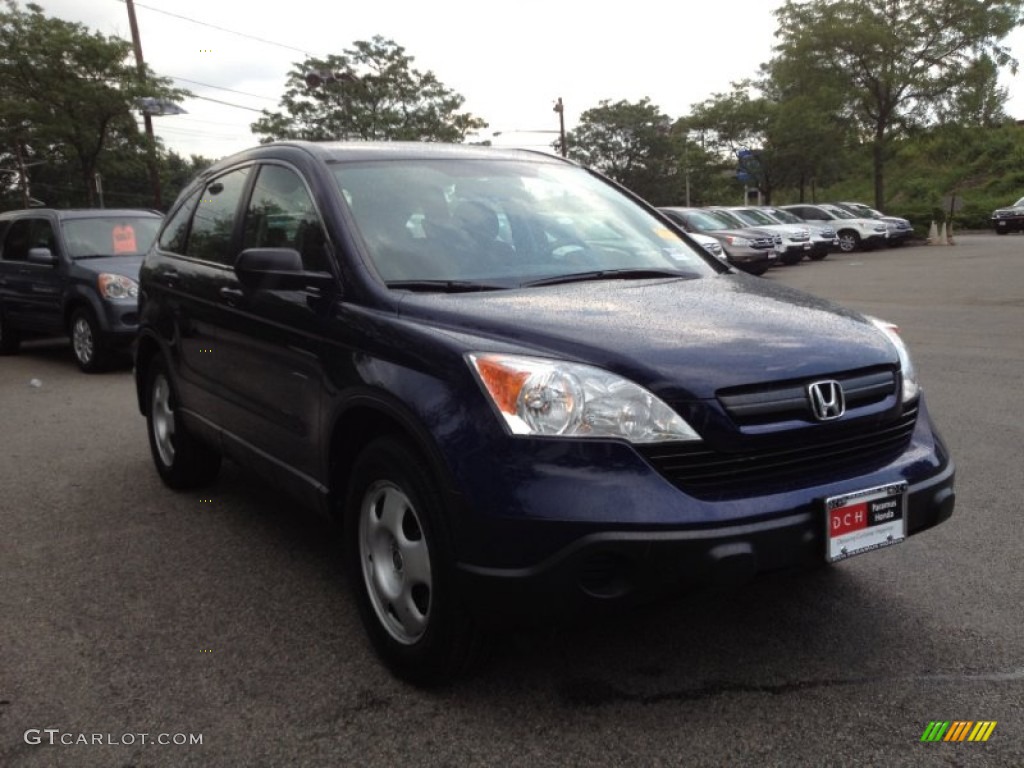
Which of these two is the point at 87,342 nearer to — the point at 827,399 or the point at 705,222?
the point at 827,399

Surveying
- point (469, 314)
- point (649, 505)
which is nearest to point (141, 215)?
point (469, 314)

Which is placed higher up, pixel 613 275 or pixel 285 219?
pixel 285 219

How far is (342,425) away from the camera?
3082 millimetres

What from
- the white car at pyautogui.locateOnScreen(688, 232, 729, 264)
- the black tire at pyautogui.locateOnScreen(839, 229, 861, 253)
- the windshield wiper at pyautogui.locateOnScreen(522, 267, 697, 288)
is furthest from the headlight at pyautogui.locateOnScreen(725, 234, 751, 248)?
the windshield wiper at pyautogui.locateOnScreen(522, 267, 697, 288)

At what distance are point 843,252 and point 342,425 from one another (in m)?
31.3

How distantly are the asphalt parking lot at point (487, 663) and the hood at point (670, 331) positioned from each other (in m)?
0.64

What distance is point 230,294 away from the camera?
13.1 feet

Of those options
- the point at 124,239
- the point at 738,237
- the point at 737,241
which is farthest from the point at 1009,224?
the point at 124,239

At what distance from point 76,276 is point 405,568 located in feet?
27.0

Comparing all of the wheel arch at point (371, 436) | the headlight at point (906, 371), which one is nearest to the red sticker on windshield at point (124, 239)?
the wheel arch at point (371, 436)

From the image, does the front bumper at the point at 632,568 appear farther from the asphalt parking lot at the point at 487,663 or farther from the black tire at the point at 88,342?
the black tire at the point at 88,342

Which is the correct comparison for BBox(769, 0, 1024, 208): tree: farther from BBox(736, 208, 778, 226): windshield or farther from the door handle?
the door handle

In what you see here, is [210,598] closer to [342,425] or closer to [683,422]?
[342,425]

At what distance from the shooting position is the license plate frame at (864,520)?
255 cm
